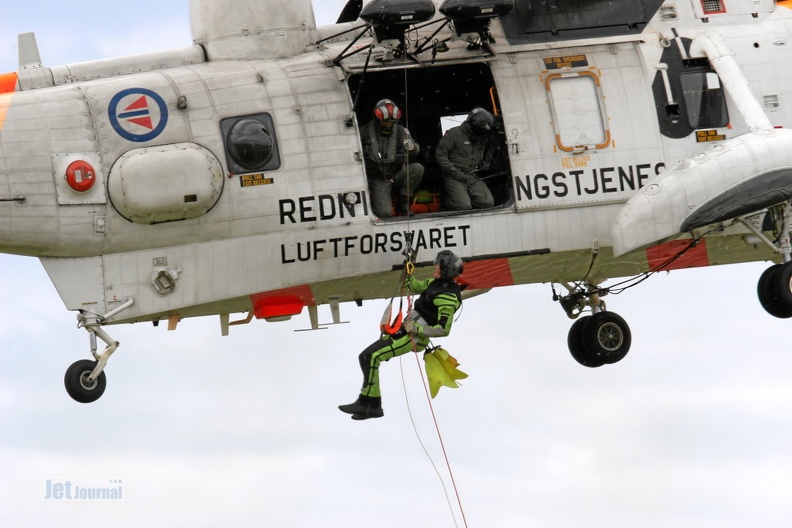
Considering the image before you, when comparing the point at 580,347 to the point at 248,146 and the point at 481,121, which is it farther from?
the point at 248,146

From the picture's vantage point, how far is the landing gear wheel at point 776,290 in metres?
19.0

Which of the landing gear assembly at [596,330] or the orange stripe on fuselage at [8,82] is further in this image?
the landing gear assembly at [596,330]

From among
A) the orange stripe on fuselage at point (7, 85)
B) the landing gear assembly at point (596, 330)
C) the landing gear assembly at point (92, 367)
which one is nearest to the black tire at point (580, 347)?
the landing gear assembly at point (596, 330)

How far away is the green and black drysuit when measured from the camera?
1723 centimetres

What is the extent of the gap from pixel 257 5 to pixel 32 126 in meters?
3.12


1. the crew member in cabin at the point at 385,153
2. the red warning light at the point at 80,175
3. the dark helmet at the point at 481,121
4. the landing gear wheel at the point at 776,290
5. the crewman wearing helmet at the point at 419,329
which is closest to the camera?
the red warning light at the point at 80,175

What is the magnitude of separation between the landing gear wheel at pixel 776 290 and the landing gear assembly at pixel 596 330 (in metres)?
2.14

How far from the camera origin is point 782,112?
19.1m

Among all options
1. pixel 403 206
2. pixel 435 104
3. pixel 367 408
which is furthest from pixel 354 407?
pixel 435 104

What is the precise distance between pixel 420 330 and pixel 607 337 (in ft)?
14.3

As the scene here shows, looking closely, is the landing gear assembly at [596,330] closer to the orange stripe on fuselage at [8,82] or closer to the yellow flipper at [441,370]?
the yellow flipper at [441,370]

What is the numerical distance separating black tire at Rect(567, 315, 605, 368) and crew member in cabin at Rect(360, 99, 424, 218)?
144 inches

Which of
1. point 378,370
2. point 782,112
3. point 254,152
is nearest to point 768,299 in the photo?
point 782,112

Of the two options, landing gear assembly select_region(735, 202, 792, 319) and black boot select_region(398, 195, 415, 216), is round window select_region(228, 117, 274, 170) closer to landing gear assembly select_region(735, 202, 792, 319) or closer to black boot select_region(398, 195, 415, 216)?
black boot select_region(398, 195, 415, 216)
